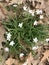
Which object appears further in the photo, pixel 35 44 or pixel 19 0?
pixel 19 0

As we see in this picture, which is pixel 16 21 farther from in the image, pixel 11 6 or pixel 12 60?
pixel 12 60

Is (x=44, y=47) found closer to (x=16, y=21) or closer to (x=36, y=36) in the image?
(x=36, y=36)

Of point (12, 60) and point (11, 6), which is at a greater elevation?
point (11, 6)

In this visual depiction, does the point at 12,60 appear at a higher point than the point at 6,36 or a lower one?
lower

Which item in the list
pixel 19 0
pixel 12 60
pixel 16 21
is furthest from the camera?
pixel 19 0

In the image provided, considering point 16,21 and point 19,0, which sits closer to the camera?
point 16,21

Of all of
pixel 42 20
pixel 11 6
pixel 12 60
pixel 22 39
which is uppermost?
pixel 11 6

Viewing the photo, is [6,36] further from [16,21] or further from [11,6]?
[11,6]

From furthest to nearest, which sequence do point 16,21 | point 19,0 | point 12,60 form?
point 19,0 < point 16,21 < point 12,60

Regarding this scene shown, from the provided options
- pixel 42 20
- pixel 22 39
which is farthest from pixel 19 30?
pixel 42 20
